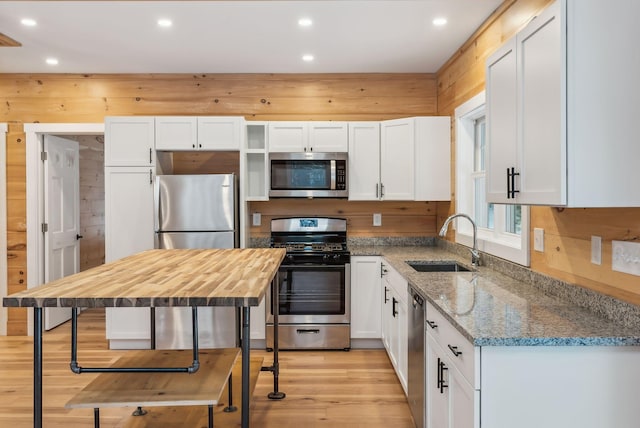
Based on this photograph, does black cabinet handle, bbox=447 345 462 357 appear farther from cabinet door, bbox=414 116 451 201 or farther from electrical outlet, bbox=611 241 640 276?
cabinet door, bbox=414 116 451 201

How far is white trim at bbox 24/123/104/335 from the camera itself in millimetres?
4602

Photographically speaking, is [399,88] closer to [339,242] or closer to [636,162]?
[339,242]

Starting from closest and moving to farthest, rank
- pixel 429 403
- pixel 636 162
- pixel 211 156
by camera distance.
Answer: pixel 636 162
pixel 429 403
pixel 211 156

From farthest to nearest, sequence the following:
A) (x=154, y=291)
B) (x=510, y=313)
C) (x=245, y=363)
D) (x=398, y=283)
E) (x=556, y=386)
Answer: (x=398, y=283) → (x=510, y=313) → (x=245, y=363) → (x=154, y=291) → (x=556, y=386)

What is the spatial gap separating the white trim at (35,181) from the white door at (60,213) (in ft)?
0.29

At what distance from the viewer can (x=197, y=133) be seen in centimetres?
420

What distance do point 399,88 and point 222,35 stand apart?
6.15ft

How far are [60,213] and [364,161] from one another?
3.33 metres

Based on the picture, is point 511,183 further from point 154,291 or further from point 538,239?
point 154,291

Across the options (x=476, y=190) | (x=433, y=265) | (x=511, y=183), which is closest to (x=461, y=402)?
(x=511, y=183)

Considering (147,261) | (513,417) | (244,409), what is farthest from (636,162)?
(147,261)

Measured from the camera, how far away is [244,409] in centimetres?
183

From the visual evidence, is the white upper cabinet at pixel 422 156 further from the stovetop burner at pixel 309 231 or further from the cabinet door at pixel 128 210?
the cabinet door at pixel 128 210

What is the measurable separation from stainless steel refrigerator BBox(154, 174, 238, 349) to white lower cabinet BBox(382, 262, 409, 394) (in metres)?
1.31
